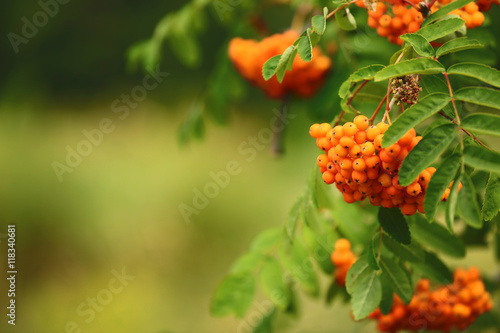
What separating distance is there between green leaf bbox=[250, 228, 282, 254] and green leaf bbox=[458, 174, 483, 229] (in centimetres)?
75

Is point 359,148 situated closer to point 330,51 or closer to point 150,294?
point 330,51

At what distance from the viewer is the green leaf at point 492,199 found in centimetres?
83

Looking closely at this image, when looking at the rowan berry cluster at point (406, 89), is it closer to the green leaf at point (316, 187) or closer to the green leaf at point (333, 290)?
the green leaf at point (316, 187)

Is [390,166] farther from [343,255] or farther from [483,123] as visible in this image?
[343,255]

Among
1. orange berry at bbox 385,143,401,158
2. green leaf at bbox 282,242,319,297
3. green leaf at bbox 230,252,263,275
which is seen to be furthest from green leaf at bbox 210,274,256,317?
orange berry at bbox 385,143,401,158

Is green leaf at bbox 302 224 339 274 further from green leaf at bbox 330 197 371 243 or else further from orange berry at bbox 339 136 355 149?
orange berry at bbox 339 136 355 149

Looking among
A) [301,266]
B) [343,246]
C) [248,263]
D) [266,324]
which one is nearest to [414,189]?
[343,246]

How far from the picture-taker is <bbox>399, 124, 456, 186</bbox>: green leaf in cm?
76

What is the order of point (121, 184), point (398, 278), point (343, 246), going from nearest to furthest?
point (398, 278) → point (343, 246) → point (121, 184)

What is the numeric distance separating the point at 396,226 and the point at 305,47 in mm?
418

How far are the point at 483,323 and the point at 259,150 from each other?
3304 mm

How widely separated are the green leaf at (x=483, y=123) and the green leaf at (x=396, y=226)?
0.24 m

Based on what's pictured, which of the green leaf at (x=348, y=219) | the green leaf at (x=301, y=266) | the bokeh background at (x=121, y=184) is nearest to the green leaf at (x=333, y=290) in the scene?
the green leaf at (x=301, y=266)

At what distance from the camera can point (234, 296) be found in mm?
1347
